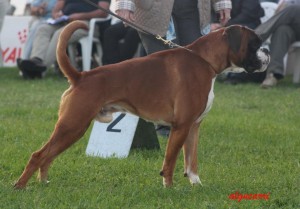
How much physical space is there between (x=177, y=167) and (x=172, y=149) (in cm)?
84

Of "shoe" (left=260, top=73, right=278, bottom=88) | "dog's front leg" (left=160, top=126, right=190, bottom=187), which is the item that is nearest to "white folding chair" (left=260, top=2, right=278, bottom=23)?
"shoe" (left=260, top=73, right=278, bottom=88)

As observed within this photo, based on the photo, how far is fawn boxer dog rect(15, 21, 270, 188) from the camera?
14.5 ft

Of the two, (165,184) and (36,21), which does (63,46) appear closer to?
(165,184)

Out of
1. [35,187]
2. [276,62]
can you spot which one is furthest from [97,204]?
[276,62]

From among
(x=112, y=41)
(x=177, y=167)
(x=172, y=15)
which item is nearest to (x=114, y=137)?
(x=177, y=167)

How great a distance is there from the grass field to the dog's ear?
89cm

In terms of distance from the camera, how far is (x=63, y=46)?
455 cm

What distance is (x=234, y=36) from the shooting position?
468 cm

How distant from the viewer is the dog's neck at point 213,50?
472 cm

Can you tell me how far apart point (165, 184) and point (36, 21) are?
350 inches

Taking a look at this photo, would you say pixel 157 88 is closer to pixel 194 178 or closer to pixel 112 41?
pixel 194 178

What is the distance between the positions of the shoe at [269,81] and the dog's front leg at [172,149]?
19.9 feet

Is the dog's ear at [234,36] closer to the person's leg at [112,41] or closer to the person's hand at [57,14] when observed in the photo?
the person's leg at [112,41]

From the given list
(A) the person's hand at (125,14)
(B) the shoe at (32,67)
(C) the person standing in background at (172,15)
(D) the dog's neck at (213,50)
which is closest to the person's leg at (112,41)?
(B) the shoe at (32,67)
